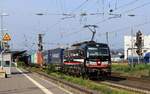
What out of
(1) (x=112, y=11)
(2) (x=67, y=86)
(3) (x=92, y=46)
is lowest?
(2) (x=67, y=86)

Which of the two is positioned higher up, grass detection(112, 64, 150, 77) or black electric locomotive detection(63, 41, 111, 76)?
black electric locomotive detection(63, 41, 111, 76)

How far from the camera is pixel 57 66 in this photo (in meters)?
56.2

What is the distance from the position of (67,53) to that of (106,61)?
9629mm

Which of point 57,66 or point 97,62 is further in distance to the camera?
point 57,66

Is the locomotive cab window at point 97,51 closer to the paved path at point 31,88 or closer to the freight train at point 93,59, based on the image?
the freight train at point 93,59

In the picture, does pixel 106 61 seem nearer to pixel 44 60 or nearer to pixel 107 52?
pixel 107 52

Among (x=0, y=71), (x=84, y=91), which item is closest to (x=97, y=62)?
(x=0, y=71)

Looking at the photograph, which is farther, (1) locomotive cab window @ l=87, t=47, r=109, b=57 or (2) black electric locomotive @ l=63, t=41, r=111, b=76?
(1) locomotive cab window @ l=87, t=47, r=109, b=57

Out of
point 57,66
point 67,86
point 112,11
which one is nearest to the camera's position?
point 67,86

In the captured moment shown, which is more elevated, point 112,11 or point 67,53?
point 112,11

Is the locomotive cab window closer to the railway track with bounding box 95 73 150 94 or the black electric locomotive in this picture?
the black electric locomotive

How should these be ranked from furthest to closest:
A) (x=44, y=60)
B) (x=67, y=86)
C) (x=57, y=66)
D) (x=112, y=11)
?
(x=44, y=60) < (x=57, y=66) < (x=112, y=11) < (x=67, y=86)

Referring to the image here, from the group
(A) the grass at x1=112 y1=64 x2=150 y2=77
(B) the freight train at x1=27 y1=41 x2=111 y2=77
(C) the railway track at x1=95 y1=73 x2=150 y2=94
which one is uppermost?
(B) the freight train at x1=27 y1=41 x2=111 y2=77

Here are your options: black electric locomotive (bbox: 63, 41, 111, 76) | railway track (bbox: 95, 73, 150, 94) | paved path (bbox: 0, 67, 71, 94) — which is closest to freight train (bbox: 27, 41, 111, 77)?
black electric locomotive (bbox: 63, 41, 111, 76)
